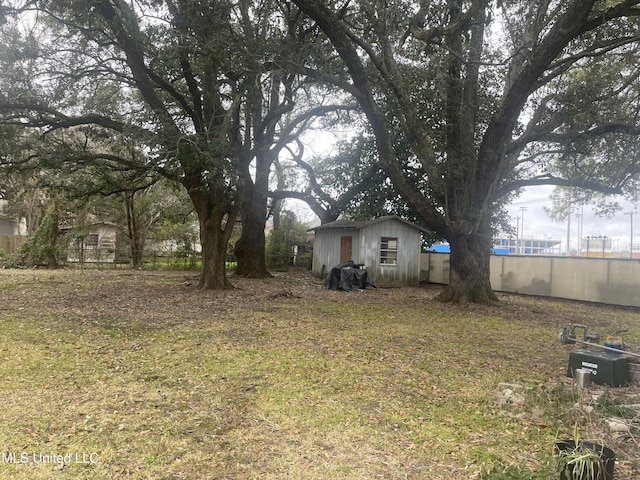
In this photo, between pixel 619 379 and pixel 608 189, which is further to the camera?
pixel 608 189

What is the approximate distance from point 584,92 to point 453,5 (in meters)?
4.80

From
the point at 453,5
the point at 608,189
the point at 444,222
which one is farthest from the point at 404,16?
the point at 608,189

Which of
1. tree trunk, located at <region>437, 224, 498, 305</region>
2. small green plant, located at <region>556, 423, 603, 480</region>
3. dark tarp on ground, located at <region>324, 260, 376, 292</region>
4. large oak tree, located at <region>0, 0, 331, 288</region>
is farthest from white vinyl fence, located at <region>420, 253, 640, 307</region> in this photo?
small green plant, located at <region>556, 423, 603, 480</region>

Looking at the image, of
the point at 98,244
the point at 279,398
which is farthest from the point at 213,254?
the point at 98,244

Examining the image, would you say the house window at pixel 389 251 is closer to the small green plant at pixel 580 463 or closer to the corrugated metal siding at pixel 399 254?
the corrugated metal siding at pixel 399 254

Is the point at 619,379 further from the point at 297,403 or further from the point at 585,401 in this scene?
the point at 297,403

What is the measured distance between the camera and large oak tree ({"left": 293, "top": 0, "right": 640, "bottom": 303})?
9.74 metres

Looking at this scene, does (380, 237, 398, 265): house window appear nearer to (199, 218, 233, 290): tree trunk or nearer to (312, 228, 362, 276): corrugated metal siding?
(312, 228, 362, 276): corrugated metal siding

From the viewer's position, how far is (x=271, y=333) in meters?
7.36

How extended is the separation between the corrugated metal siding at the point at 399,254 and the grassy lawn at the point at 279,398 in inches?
356

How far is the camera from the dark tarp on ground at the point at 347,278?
15.6 meters

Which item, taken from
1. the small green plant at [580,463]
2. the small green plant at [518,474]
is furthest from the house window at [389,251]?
the small green plant at [580,463]

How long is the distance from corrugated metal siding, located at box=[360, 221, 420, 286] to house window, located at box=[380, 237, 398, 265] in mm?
135

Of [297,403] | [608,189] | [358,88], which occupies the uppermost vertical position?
[358,88]
